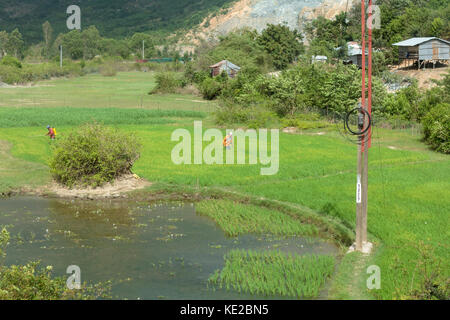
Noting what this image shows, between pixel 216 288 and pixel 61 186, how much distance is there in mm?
12584

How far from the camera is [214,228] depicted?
64.5 ft

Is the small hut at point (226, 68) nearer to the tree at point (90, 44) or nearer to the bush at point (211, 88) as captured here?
the bush at point (211, 88)

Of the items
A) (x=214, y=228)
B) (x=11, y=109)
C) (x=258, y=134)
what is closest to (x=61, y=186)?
(x=214, y=228)

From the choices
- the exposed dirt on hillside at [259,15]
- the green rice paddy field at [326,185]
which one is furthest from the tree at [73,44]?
the green rice paddy field at [326,185]

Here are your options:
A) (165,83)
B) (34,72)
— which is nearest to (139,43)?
(34,72)

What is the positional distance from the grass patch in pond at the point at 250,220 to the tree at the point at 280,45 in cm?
6100

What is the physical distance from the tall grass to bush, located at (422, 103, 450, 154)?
64.9 feet

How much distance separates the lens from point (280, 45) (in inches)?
3206

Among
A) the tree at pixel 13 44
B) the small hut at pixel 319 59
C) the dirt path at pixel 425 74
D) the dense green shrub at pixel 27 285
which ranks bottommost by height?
the dense green shrub at pixel 27 285

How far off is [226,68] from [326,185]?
1939 inches

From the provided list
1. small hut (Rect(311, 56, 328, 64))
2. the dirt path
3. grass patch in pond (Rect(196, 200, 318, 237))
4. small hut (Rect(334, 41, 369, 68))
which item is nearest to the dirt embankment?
grass patch in pond (Rect(196, 200, 318, 237))

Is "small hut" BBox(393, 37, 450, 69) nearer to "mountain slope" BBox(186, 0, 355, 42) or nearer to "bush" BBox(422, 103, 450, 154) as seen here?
"bush" BBox(422, 103, 450, 154)

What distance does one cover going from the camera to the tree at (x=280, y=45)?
81188mm
